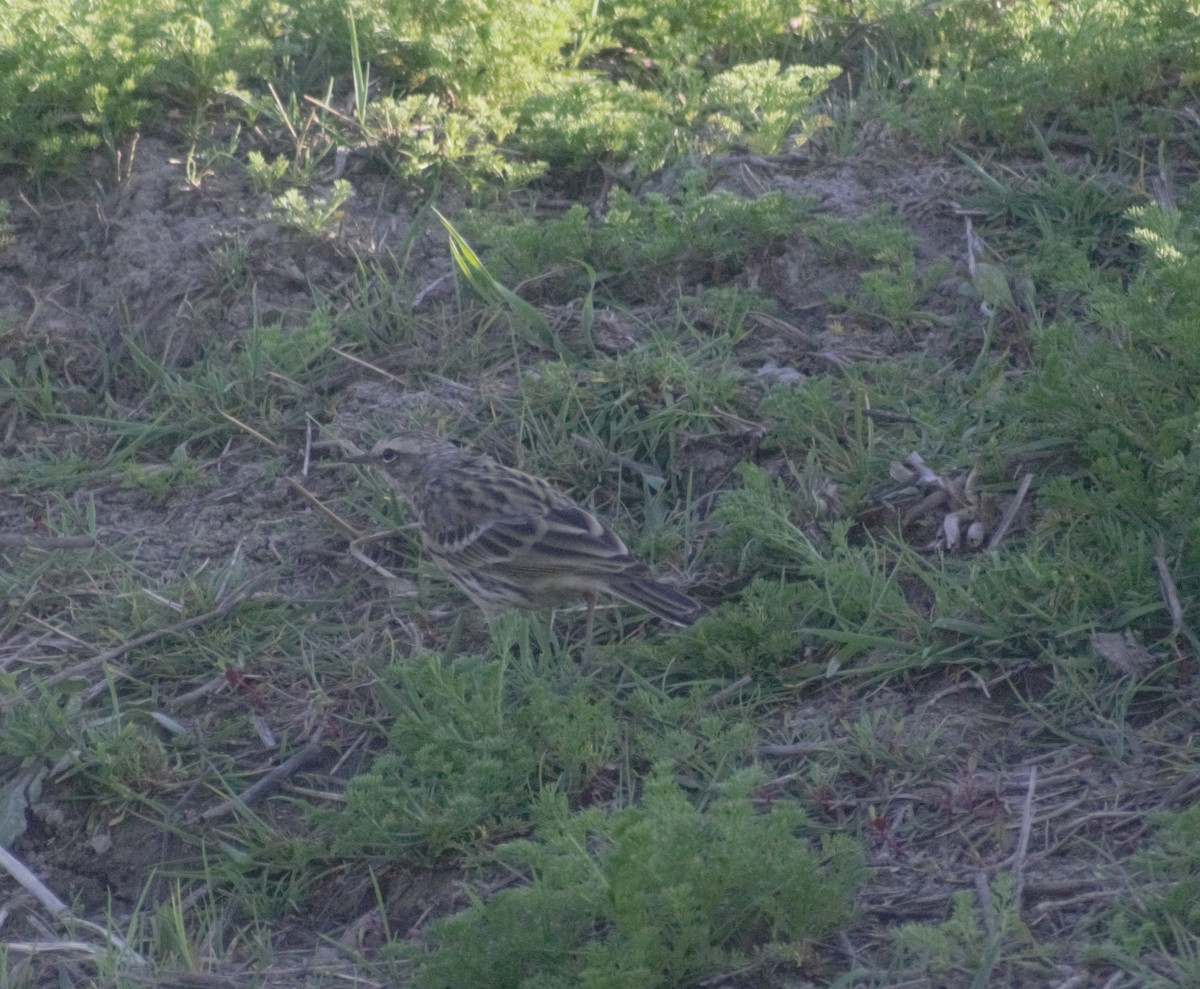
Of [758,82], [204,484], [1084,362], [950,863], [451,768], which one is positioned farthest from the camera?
[758,82]

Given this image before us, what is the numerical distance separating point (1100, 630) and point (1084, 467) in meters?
0.83

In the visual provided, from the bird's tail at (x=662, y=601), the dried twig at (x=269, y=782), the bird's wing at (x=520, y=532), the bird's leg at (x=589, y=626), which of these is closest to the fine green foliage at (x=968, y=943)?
the bird's tail at (x=662, y=601)

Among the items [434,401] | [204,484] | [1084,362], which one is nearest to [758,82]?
[434,401]

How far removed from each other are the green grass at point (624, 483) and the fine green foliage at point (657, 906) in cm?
1

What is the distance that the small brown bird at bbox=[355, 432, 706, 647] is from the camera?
560cm

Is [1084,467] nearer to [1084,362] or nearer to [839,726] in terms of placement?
[1084,362]

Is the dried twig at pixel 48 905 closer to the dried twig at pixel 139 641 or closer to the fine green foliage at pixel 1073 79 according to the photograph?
the dried twig at pixel 139 641

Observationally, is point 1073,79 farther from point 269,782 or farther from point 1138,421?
point 269,782

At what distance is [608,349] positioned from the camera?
703cm

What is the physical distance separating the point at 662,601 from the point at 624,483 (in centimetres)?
115

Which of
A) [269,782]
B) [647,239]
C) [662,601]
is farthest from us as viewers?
[647,239]

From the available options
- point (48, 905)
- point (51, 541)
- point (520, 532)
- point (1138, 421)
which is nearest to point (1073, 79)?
point (1138, 421)

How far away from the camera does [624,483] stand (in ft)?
21.3

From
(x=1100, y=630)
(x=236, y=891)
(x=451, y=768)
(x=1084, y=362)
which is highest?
(x=1084, y=362)
